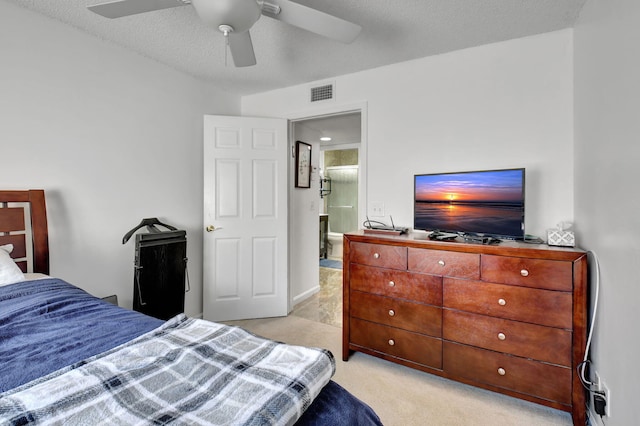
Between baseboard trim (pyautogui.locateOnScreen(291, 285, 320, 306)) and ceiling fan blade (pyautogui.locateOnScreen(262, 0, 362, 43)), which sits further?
baseboard trim (pyautogui.locateOnScreen(291, 285, 320, 306))

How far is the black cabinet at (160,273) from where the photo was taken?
235 centimetres

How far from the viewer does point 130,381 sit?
77 cm

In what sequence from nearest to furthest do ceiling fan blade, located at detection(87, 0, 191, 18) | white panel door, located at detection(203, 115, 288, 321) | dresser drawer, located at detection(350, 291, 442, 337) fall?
1. ceiling fan blade, located at detection(87, 0, 191, 18)
2. dresser drawer, located at detection(350, 291, 442, 337)
3. white panel door, located at detection(203, 115, 288, 321)

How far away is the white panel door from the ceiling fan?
4.82 feet

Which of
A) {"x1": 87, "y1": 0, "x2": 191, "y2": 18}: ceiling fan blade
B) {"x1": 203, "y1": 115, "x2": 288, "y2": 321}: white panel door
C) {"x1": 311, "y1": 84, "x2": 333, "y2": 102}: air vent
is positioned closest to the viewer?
{"x1": 87, "y1": 0, "x2": 191, "y2": 18}: ceiling fan blade

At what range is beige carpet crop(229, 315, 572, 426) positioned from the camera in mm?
1728

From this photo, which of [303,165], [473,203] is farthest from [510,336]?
[303,165]

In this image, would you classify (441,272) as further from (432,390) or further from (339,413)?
(339,413)

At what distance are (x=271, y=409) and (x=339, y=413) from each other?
0.20 m

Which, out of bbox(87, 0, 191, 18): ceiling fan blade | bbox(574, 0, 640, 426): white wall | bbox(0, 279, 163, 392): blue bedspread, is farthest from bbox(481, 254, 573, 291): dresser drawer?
bbox(87, 0, 191, 18): ceiling fan blade

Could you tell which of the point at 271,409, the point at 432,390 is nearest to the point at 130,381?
the point at 271,409

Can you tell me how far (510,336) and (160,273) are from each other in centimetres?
254

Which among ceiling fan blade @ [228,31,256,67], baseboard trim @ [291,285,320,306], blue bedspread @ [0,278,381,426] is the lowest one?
baseboard trim @ [291,285,320,306]

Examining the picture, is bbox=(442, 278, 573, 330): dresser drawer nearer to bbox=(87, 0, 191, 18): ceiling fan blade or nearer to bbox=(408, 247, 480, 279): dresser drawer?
bbox=(408, 247, 480, 279): dresser drawer
